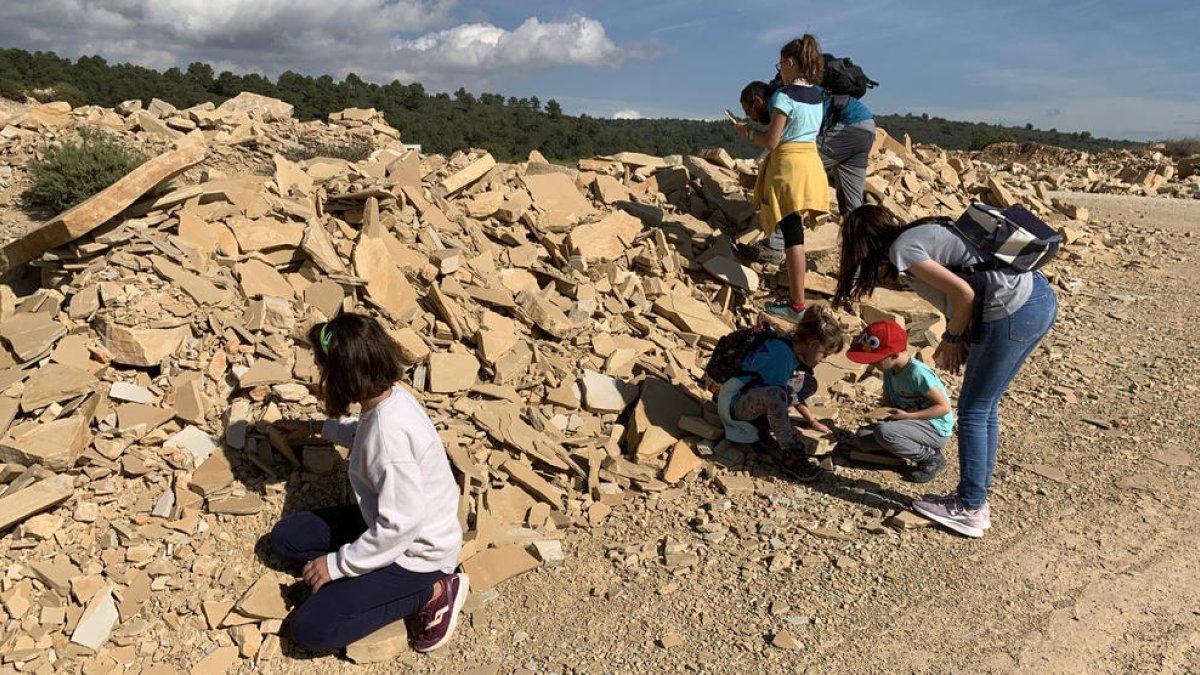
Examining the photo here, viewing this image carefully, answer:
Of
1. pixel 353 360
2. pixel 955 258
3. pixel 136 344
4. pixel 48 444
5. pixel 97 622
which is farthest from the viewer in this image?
pixel 136 344

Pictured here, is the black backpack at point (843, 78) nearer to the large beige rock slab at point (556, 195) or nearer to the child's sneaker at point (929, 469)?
the large beige rock slab at point (556, 195)

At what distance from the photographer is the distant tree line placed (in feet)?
80.6

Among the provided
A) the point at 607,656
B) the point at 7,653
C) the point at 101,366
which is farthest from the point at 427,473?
the point at 101,366

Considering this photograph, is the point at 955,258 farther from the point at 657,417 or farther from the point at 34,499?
the point at 34,499

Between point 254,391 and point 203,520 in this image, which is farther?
point 254,391

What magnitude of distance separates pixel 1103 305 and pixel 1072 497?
12.2ft

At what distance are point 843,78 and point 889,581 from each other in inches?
165

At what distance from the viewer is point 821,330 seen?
4207 mm

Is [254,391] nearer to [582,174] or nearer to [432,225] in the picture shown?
[432,225]

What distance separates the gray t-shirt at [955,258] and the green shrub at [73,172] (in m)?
6.96

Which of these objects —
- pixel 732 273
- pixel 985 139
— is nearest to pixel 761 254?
pixel 732 273

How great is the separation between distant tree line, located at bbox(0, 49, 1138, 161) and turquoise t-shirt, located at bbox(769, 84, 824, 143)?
37.7 feet

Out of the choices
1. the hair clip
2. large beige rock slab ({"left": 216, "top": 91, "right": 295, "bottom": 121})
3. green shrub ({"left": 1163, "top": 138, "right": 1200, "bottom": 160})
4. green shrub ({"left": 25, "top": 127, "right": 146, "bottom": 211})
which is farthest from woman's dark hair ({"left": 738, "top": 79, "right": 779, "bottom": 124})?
green shrub ({"left": 1163, "top": 138, "right": 1200, "bottom": 160})

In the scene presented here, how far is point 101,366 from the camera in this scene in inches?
157
